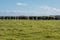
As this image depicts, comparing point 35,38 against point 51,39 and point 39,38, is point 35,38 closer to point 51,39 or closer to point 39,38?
point 39,38

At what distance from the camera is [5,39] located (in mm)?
14992

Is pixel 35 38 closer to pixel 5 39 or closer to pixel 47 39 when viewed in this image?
pixel 47 39

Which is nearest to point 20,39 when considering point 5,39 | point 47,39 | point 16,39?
point 16,39

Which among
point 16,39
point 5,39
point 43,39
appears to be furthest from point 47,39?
point 5,39

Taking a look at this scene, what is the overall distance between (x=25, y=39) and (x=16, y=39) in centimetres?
82

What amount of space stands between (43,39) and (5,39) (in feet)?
11.3

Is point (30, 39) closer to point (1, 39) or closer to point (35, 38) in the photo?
point (35, 38)

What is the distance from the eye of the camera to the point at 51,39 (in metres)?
15.6

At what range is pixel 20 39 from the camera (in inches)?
596

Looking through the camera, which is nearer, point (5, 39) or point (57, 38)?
point (5, 39)

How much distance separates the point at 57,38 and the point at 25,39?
3114 millimetres

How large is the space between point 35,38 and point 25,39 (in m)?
0.99

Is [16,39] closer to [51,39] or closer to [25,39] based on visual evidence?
[25,39]

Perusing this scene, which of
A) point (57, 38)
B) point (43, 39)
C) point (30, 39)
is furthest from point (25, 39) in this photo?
point (57, 38)
